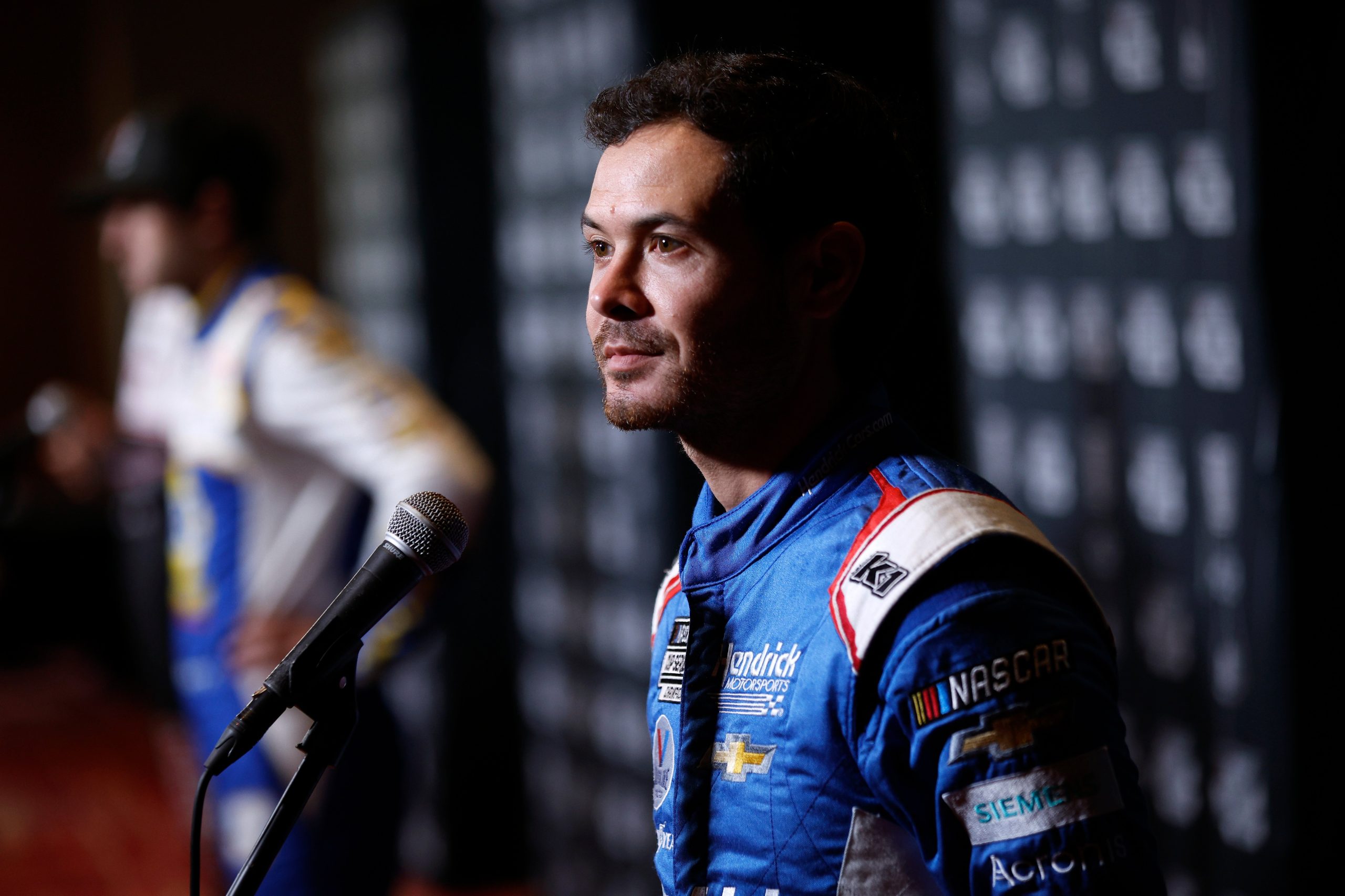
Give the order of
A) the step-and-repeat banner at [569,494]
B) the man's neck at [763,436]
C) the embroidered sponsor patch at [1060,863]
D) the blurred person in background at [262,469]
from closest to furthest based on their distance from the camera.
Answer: the embroidered sponsor patch at [1060,863] < the man's neck at [763,436] < the blurred person in background at [262,469] < the step-and-repeat banner at [569,494]

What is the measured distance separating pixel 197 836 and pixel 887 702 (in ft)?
1.65

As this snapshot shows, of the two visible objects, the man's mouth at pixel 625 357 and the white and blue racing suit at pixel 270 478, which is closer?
the man's mouth at pixel 625 357

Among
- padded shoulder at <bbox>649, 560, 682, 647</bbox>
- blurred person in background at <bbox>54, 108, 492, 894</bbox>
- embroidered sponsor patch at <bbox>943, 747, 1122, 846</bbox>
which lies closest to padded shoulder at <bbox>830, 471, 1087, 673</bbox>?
embroidered sponsor patch at <bbox>943, 747, 1122, 846</bbox>

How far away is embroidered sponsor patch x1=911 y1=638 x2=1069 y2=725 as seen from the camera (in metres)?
0.79

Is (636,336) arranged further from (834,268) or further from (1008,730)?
(1008,730)

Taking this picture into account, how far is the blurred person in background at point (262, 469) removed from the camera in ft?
6.50

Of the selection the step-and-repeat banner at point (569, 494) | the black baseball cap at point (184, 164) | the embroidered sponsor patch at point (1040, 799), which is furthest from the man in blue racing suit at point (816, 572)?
the step-and-repeat banner at point (569, 494)

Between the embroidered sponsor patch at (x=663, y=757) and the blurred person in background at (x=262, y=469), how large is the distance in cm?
98

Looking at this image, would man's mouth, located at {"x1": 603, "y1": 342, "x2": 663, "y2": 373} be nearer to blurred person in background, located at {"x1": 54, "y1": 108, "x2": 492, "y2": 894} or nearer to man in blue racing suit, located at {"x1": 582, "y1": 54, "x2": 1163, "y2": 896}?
man in blue racing suit, located at {"x1": 582, "y1": 54, "x2": 1163, "y2": 896}

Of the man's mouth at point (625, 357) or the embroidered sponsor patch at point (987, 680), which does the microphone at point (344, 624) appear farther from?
the embroidered sponsor patch at point (987, 680)

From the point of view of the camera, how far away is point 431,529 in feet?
2.96

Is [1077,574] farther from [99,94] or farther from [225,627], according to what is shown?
[99,94]

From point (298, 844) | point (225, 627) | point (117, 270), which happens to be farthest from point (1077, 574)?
point (117, 270)

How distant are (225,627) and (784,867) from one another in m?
1.45
